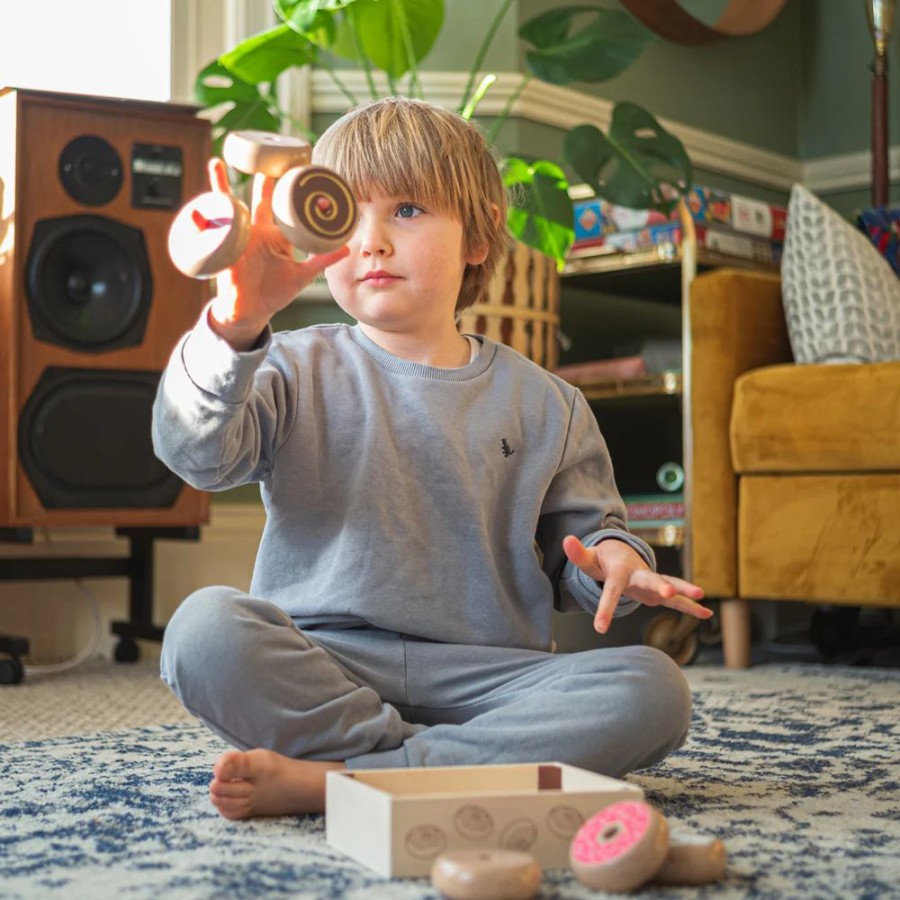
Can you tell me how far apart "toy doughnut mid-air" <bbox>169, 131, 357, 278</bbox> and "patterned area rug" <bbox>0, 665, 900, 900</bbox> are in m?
0.38

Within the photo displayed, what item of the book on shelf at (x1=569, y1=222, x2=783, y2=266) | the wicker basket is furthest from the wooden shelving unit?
the wicker basket

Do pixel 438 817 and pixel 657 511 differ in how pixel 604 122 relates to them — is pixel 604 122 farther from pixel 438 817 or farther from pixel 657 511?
pixel 438 817

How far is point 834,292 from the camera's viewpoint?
2.24 metres

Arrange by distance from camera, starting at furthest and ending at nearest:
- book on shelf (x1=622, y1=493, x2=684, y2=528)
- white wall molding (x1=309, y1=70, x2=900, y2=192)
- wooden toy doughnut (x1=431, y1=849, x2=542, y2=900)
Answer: white wall molding (x1=309, y1=70, x2=900, y2=192), book on shelf (x1=622, y1=493, x2=684, y2=528), wooden toy doughnut (x1=431, y1=849, x2=542, y2=900)

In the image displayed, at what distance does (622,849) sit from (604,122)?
2.32 meters

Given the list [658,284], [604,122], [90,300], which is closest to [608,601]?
[90,300]

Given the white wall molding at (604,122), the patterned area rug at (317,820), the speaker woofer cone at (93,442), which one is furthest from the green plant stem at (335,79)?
the patterned area rug at (317,820)

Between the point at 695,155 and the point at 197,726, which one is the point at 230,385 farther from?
the point at 695,155

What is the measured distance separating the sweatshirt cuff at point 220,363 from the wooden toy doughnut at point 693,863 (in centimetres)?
43

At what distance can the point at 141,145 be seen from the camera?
2.14 metres

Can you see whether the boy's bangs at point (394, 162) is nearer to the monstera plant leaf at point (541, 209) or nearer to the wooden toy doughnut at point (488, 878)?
the wooden toy doughnut at point (488, 878)

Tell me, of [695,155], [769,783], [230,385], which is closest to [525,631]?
[769,783]

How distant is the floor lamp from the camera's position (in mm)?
2979

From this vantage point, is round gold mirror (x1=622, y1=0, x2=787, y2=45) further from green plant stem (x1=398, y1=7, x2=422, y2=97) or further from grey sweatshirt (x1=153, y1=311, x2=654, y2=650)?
grey sweatshirt (x1=153, y1=311, x2=654, y2=650)
